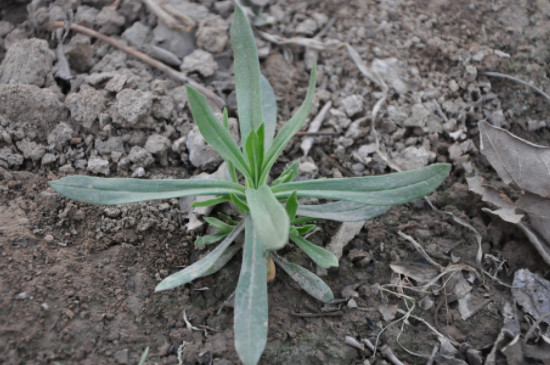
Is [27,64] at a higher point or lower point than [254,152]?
higher

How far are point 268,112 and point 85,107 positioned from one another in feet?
2.71

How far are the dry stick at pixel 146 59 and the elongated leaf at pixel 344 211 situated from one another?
783 millimetres

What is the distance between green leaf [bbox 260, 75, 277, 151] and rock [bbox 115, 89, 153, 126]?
1.73ft

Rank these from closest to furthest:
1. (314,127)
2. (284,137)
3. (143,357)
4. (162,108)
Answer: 1. (143,357)
2. (284,137)
3. (162,108)
4. (314,127)

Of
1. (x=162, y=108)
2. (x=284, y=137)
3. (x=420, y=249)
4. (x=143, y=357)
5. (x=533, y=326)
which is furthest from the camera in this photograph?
(x=162, y=108)

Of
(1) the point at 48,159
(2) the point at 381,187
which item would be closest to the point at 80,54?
(1) the point at 48,159

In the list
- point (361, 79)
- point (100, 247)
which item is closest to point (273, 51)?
point (361, 79)

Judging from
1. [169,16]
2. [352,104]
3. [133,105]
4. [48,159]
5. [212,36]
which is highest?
[169,16]

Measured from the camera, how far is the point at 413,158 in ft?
7.08

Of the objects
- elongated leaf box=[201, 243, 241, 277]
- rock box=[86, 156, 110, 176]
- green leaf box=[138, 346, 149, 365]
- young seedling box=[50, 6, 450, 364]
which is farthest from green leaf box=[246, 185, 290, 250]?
rock box=[86, 156, 110, 176]

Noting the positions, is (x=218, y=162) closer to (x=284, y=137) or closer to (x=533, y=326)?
(x=284, y=137)

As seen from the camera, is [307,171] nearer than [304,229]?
No

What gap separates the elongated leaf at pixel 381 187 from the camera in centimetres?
153

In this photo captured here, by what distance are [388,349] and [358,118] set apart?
1141 mm
